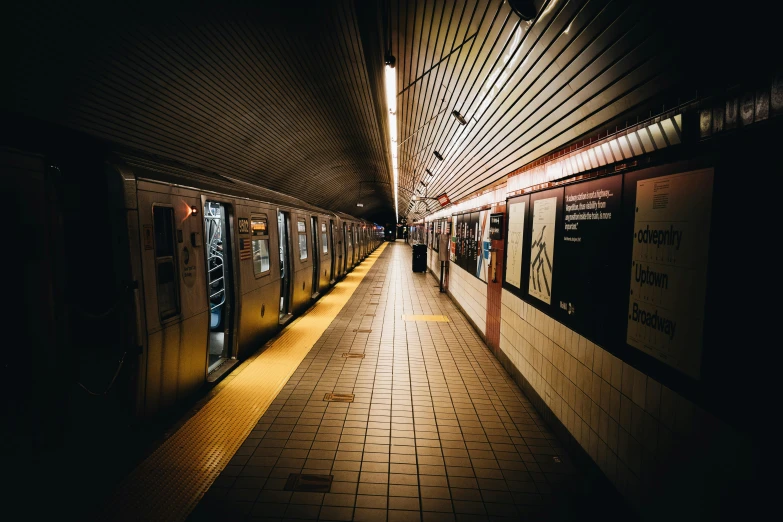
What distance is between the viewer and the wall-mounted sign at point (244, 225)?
15.8 ft

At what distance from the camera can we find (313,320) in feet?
24.0

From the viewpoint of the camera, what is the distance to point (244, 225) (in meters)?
4.95

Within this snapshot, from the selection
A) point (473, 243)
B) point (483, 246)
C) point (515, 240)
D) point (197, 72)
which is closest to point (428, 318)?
point (473, 243)

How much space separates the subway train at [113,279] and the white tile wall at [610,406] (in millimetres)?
3297

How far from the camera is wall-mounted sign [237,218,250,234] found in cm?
482

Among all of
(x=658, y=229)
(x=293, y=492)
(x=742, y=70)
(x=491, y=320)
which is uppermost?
(x=742, y=70)

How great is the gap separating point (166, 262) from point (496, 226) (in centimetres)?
381

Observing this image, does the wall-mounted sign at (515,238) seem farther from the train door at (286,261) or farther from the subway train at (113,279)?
the train door at (286,261)

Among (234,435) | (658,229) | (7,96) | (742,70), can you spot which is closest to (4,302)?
(234,435)

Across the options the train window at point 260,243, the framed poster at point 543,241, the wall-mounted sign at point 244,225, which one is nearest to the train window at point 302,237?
the train window at point 260,243

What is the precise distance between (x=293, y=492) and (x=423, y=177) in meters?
9.95

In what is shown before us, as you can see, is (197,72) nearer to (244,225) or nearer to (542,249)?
(244,225)

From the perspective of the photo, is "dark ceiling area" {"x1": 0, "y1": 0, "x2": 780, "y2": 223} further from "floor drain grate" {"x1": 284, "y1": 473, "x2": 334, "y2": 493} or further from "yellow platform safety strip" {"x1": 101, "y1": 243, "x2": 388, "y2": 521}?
"floor drain grate" {"x1": 284, "y1": 473, "x2": 334, "y2": 493}

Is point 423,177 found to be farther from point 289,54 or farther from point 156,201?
point 156,201
